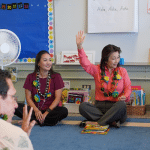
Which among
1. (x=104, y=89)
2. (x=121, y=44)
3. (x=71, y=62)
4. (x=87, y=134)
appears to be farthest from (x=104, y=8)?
(x=87, y=134)

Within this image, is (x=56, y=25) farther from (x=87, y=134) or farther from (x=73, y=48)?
(x=87, y=134)

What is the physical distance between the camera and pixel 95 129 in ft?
9.42

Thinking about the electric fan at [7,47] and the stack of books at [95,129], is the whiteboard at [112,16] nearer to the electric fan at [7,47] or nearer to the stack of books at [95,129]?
the electric fan at [7,47]

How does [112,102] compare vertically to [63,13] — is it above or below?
below

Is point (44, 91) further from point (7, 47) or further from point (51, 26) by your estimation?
point (51, 26)

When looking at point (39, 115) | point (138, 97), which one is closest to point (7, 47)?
point (39, 115)

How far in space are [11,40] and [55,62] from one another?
2.90 ft

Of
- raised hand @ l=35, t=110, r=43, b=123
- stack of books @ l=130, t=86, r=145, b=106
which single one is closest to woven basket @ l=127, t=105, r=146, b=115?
stack of books @ l=130, t=86, r=145, b=106

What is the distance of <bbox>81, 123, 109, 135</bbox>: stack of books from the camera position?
2.81 metres

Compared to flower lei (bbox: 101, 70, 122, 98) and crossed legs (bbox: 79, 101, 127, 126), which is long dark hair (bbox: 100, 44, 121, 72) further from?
crossed legs (bbox: 79, 101, 127, 126)

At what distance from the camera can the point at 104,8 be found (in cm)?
386

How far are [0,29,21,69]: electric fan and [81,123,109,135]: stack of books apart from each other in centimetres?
124

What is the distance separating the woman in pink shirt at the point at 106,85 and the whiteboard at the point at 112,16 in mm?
770

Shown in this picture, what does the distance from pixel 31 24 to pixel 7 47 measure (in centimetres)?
91
